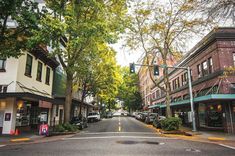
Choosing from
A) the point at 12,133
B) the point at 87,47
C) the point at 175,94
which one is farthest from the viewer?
the point at 175,94

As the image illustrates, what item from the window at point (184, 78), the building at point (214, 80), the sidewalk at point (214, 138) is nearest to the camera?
the sidewalk at point (214, 138)

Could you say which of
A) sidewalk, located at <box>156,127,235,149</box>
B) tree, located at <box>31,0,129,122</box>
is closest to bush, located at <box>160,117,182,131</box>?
sidewalk, located at <box>156,127,235,149</box>

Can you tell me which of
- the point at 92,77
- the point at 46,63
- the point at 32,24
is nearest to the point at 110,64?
the point at 92,77

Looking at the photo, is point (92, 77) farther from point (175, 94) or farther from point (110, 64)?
A: point (175, 94)

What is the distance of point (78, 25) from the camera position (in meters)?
17.7

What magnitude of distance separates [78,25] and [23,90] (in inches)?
310

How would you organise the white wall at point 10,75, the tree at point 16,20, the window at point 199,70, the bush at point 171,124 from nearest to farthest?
1. the tree at point 16,20
2. the white wall at point 10,75
3. the bush at point 171,124
4. the window at point 199,70

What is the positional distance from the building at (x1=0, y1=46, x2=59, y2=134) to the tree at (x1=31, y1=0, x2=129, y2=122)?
3349mm

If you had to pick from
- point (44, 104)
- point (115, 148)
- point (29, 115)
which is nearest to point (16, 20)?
point (115, 148)

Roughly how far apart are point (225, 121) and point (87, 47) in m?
15.0

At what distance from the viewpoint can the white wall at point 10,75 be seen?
19031 millimetres

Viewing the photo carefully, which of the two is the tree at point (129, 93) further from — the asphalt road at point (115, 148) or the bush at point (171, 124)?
the asphalt road at point (115, 148)

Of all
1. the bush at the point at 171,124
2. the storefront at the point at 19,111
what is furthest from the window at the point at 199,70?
the storefront at the point at 19,111

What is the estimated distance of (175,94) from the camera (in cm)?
3738
